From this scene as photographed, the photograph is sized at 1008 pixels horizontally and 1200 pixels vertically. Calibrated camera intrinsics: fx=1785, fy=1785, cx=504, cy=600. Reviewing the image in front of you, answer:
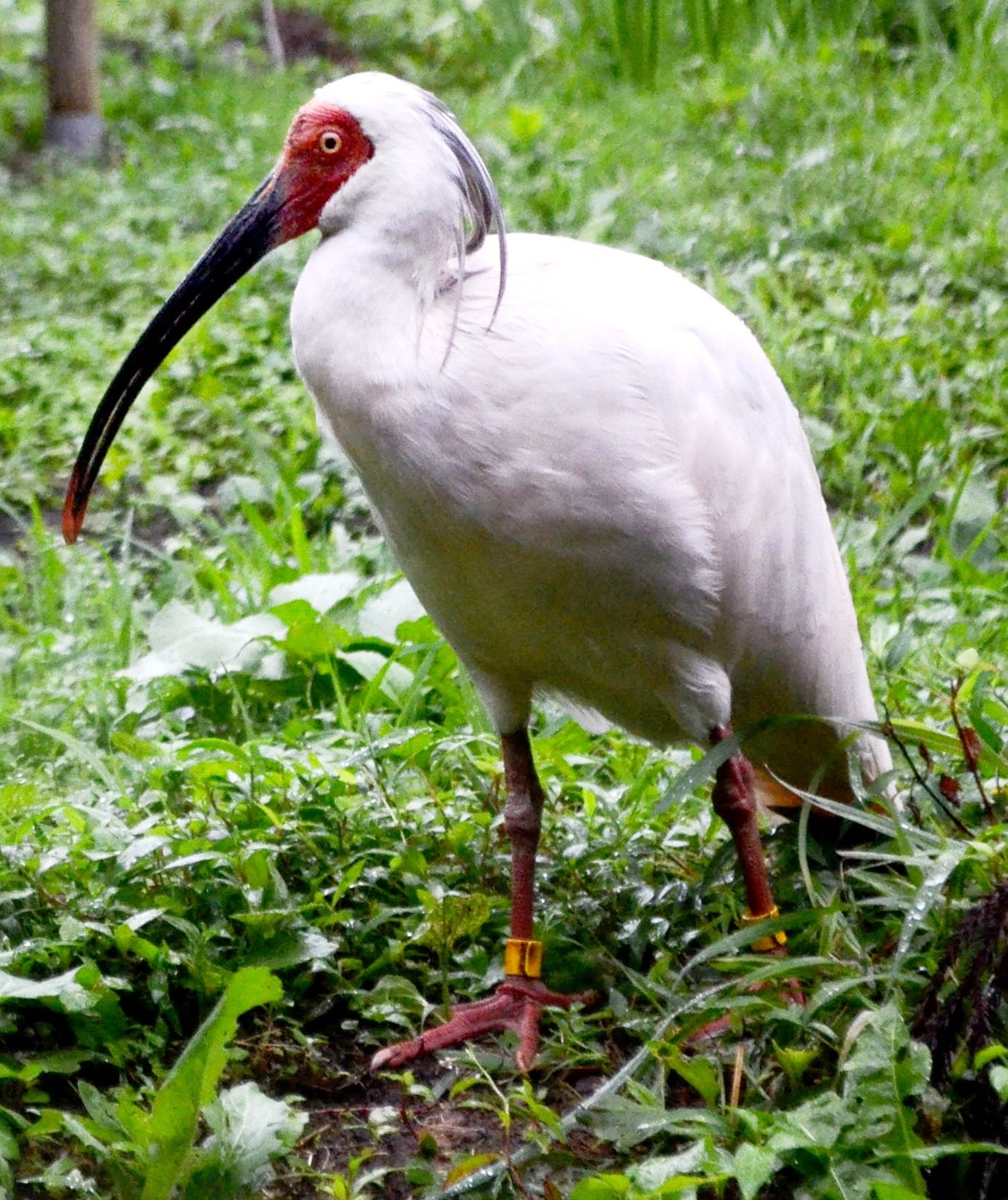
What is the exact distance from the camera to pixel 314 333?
2838mm

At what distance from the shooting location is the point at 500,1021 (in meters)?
3.30

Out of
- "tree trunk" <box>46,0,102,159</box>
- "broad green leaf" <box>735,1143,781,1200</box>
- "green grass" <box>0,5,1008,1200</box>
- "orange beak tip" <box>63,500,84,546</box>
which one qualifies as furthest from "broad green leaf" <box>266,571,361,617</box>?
"tree trunk" <box>46,0,102,159</box>

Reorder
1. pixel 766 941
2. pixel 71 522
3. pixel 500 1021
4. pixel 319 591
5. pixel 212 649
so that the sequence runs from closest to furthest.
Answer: pixel 766 941
pixel 500 1021
pixel 71 522
pixel 212 649
pixel 319 591

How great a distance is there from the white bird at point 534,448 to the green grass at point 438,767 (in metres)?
0.21

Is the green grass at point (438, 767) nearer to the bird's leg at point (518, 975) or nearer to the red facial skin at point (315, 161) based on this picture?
the bird's leg at point (518, 975)

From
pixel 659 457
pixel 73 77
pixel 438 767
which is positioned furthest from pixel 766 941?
pixel 73 77

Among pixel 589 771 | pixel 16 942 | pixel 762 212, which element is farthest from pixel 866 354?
pixel 16 942

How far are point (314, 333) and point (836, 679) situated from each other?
4.21ft

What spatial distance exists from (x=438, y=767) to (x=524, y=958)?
0.71 m

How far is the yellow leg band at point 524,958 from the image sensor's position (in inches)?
132

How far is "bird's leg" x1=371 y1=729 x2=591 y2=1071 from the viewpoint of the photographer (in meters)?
3.22

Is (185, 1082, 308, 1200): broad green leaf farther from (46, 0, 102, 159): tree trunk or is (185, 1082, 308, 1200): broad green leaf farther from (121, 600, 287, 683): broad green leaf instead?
(46, 0, 102, 159): tree trunk

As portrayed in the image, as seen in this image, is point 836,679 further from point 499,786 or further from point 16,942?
point 16,942

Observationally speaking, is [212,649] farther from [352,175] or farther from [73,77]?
[73,77]
